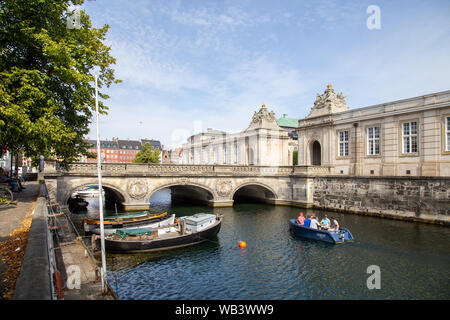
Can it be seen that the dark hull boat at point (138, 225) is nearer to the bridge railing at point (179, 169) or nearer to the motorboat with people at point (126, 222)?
the motorboat with people at point (126, 222)

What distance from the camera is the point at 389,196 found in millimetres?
26328

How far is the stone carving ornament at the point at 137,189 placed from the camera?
93.0 feet

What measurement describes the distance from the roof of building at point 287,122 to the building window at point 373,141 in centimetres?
2870

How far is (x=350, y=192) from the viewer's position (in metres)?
29.6

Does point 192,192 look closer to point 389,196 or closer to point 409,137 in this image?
point 389,196

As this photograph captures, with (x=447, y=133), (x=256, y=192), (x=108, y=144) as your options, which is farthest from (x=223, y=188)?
(x=108, y=144)

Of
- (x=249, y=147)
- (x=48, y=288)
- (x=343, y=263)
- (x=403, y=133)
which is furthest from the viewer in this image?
(x=249, y=147)

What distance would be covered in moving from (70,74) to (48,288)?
1199cm

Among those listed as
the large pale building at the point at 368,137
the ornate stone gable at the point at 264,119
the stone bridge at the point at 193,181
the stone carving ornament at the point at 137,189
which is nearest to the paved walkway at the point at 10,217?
the stone bridge at the point at 193,181

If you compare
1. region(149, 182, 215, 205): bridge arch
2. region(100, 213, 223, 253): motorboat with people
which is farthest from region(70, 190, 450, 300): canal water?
region(149, 182, 215, 205): bridge arch

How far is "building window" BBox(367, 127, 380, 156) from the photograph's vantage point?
3055 cm

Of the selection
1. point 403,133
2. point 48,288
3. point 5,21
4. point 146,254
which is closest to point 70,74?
point 5,21

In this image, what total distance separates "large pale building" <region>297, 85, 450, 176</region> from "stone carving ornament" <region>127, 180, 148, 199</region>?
2194 centimetres
